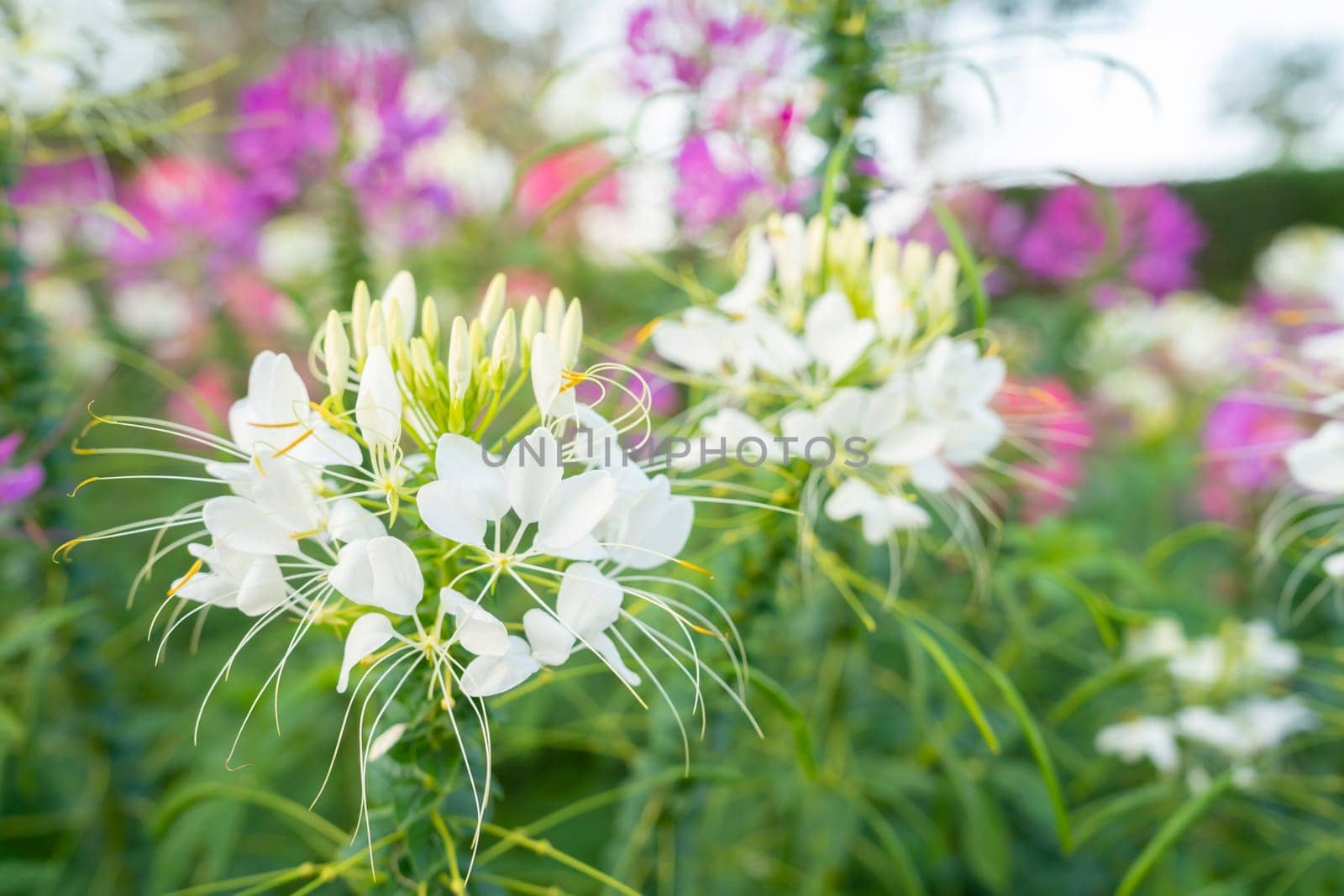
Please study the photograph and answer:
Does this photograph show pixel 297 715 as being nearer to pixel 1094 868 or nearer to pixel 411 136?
pixel 411 136

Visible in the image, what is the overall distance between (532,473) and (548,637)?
11 cm

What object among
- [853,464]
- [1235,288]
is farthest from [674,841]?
[1235,288]

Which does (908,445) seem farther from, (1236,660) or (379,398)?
(1236,660)

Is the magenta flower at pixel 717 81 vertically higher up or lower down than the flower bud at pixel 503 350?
higher up

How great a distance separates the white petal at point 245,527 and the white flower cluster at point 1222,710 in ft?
3.82

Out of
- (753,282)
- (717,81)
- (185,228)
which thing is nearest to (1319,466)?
(753,282)

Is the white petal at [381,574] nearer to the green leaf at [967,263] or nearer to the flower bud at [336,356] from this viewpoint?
the flower bud at [336,356]

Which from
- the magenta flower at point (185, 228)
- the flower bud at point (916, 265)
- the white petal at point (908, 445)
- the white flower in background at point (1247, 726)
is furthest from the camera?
the magenta flower at point (185, 228)

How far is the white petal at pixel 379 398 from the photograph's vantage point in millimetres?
556

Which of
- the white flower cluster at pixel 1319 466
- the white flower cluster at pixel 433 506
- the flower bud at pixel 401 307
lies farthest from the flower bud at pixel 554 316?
the white flower cluster at pixel 1319 466

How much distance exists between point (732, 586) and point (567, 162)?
234cm

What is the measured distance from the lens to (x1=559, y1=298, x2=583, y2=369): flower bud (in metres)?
0.62

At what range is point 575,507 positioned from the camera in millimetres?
560

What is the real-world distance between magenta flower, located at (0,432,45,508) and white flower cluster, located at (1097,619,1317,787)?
1479mm
